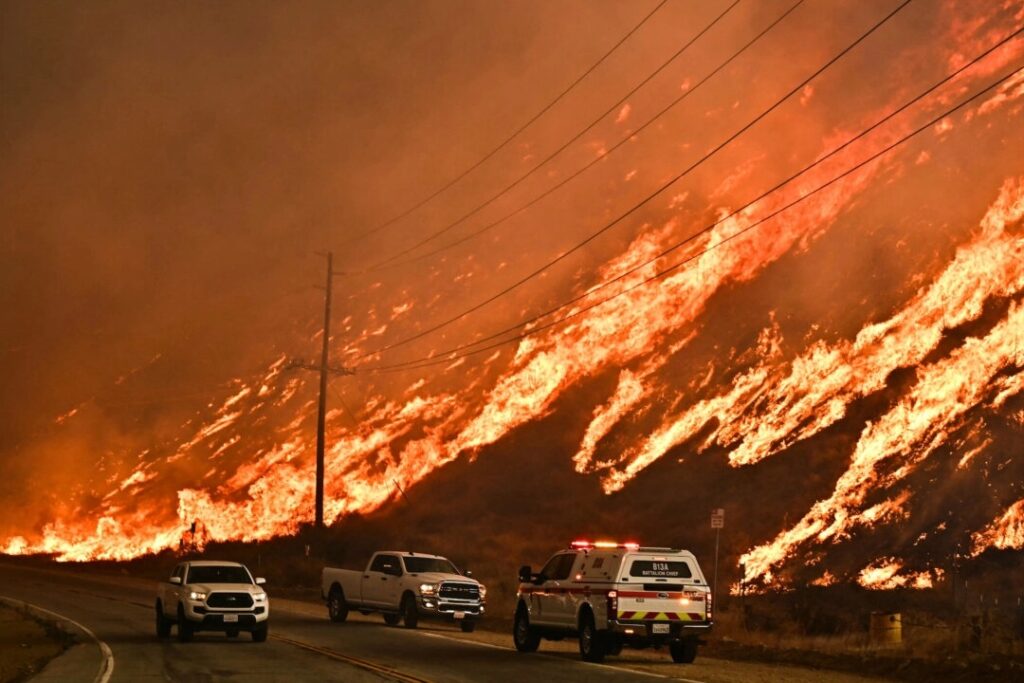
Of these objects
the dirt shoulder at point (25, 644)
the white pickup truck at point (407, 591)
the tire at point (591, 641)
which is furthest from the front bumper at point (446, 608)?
the tire at point (591, 641)

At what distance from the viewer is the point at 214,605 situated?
93.2 feet

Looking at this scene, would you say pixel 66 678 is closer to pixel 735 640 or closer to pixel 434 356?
pixel 735 640

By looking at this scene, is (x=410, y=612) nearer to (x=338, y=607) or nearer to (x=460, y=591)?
(x=460, y=591)

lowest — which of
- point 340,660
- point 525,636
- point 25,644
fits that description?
point 25,644

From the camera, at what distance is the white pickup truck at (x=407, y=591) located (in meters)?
34.5

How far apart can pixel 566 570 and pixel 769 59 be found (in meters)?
83.3

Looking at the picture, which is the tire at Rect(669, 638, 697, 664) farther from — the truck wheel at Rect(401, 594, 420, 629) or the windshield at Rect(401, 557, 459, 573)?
the windshield at Rect(401, 557, 459, 573)

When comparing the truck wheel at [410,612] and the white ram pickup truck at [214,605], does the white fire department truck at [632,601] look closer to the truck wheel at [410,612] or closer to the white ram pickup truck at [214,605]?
the white ram pickup truck at [214,605]

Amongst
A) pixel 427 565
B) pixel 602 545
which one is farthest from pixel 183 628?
pixel 602 545

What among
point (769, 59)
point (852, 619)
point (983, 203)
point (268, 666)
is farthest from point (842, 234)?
point (268, 666)

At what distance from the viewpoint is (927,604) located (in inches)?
1622

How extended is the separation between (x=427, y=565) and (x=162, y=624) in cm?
878

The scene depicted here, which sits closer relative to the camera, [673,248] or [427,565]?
[427,565]

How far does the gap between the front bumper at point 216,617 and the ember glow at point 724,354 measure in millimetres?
26724
